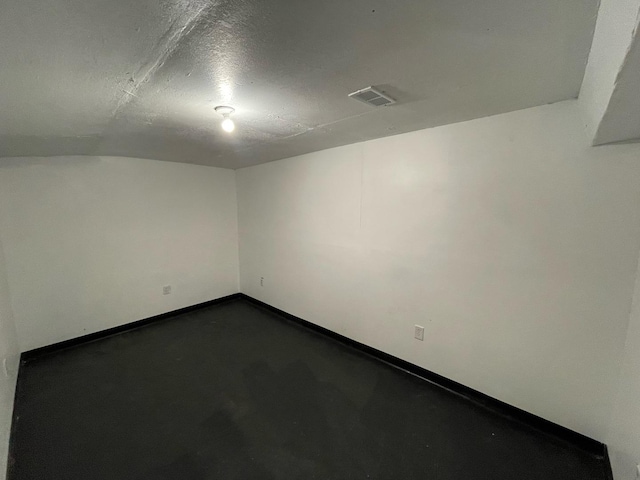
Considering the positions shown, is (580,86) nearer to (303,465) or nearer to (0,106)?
(303,465)

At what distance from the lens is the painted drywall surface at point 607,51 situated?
2.46ft

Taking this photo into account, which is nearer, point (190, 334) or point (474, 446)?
point (474, 446)

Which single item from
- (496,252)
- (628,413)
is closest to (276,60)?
(496,252)

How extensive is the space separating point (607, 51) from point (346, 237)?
2.15m

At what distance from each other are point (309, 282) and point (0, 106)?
2782 mm

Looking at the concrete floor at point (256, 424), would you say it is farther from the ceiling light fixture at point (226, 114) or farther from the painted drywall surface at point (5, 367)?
the ceiling light fixture at point (226, 114)

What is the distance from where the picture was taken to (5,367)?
1.83 meters

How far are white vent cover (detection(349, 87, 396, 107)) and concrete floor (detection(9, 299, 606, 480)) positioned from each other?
2.18 meters

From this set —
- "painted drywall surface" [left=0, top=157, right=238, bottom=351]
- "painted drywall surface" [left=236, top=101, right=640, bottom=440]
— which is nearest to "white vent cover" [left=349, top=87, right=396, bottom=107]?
"painted drywall surface" [left=236, top=101, right=640, bottom=440]

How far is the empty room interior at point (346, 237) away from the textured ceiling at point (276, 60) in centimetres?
1

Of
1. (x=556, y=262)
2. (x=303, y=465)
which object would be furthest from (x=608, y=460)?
(x=303, y=465)

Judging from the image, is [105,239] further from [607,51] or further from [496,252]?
[607,51]

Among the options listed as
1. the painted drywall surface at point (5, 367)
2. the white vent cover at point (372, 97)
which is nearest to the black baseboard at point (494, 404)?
the white vent cover at point (372, 97)

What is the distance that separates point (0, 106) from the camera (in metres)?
1.40
